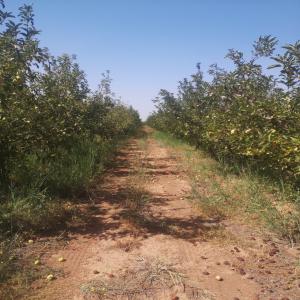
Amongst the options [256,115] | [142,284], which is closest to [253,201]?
[256,115]

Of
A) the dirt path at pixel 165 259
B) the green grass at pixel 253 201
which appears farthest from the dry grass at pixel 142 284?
the green grass at pixel 253 201

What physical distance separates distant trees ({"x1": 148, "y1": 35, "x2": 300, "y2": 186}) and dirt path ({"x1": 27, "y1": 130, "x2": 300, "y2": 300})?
1.41 metres

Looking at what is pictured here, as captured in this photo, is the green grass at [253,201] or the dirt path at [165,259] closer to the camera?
the dirt path at [165,259]

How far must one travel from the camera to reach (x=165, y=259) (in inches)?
183

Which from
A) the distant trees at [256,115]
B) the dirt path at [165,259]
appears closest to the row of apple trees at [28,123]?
the dirt path at [165,259]

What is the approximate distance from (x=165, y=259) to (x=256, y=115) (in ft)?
10.1

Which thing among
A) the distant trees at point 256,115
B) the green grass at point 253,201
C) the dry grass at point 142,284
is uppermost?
the distant trees at point 256,115

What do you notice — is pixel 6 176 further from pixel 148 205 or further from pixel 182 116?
pixel 182 116

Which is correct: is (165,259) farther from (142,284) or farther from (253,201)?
(253,201)

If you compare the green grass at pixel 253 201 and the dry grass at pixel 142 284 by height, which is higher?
the green grass at pixel 253 201

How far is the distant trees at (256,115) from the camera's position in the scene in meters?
5.64

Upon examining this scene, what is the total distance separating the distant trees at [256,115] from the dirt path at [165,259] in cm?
141

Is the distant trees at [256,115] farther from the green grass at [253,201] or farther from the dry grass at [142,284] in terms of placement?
the dry grass at [142,284]

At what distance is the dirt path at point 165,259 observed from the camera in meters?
3.87
